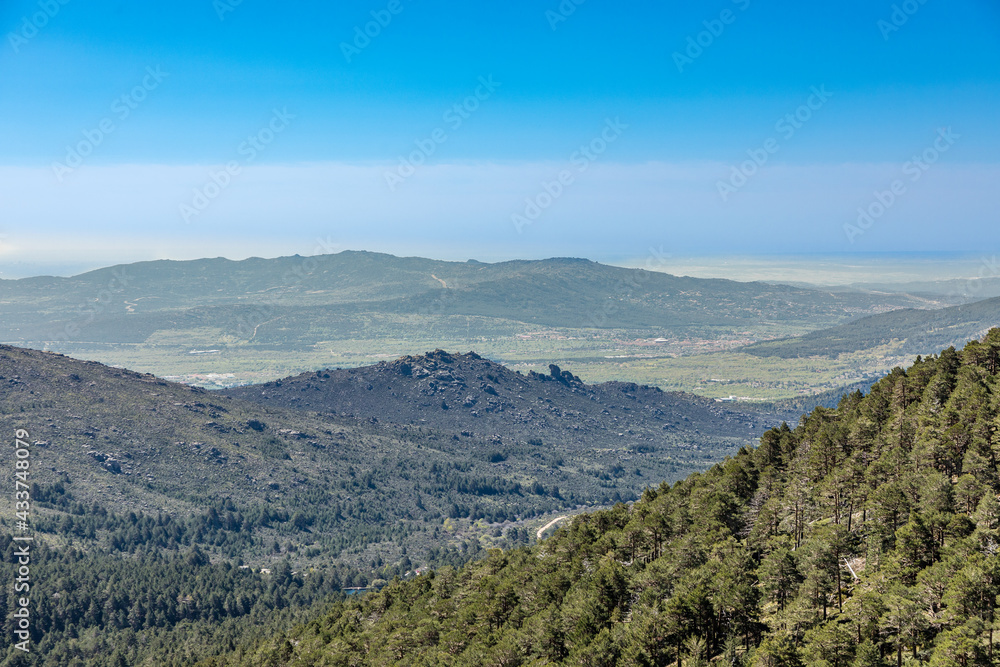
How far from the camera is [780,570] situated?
68.4 metres

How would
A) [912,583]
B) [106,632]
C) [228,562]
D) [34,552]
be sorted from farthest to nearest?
[228,562]
[34,552]
[106,632]
[912,583]

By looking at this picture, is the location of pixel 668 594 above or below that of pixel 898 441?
below

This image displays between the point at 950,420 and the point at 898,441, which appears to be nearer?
the point at 950,420

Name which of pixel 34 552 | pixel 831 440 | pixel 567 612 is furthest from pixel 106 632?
pixel 831 440

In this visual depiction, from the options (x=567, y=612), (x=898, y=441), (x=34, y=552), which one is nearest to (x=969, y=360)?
(x=898, y=441)

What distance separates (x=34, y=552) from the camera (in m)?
183

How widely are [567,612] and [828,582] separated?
911 inches

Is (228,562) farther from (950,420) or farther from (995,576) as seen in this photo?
(995,576)

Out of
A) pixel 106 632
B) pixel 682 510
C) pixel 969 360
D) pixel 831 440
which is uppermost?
pixel 969 360

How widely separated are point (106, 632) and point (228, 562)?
140ft

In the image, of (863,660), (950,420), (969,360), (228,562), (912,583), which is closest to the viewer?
(863,660)

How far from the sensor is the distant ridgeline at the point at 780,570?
5816 centimetres

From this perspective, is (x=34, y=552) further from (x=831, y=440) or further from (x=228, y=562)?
(x=831, y=440)

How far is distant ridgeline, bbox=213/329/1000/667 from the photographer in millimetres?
58156
